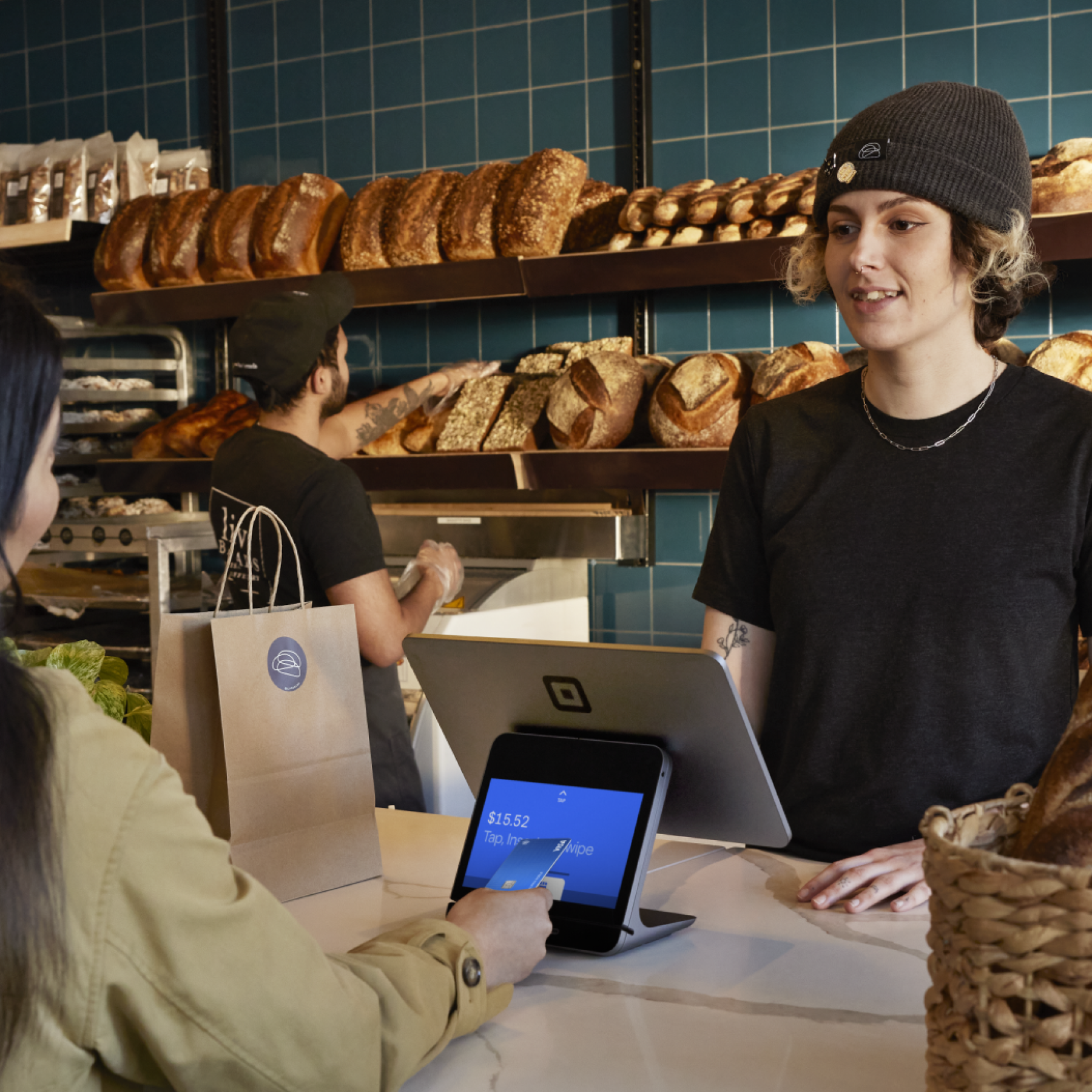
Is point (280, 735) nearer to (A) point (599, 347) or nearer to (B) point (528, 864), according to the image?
(B) point (528, 864)

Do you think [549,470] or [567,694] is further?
[549,470]

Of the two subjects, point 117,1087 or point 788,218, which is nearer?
point 117,1087

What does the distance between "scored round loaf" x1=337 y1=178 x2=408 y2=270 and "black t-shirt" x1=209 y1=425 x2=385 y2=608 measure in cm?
107

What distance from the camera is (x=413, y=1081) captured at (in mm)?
796

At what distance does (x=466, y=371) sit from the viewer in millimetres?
3047

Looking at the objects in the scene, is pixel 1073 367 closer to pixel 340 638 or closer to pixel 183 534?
pixel 340 638

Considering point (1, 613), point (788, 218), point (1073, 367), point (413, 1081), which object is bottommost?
point (413, 1081)

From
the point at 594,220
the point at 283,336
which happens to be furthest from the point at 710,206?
the point at 283,336

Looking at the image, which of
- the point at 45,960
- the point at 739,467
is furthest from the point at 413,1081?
the point at 739,467

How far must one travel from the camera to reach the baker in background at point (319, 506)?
6.17ft

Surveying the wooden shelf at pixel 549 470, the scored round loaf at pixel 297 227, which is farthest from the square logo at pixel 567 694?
the scored round loaf at pixel 297 227

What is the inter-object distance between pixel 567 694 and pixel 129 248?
2692 mm

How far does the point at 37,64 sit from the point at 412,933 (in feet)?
13.0

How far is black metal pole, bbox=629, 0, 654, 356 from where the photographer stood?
294 cm
